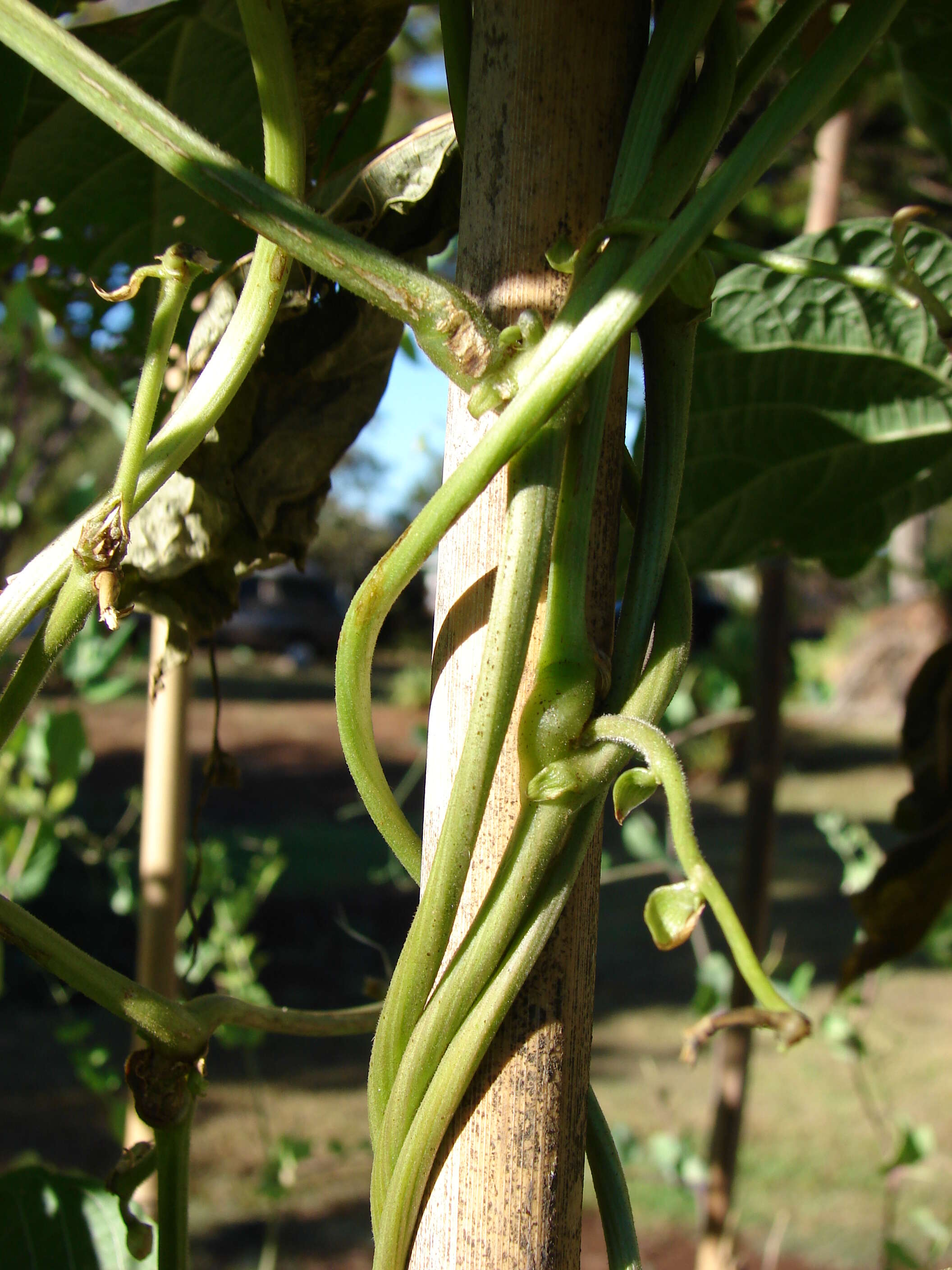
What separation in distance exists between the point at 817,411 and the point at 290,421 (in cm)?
36

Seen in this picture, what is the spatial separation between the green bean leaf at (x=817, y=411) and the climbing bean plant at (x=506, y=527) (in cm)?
27

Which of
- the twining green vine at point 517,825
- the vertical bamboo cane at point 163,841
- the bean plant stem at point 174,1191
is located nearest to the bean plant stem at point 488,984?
the twining green vine at point 517,825

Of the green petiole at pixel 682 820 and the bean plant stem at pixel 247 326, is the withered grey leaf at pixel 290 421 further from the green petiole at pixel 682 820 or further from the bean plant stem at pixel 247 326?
the green petiole at pixel 682 820

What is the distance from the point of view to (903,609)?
924 cm

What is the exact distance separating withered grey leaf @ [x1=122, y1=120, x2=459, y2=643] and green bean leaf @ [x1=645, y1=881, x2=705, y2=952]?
10.3 inches

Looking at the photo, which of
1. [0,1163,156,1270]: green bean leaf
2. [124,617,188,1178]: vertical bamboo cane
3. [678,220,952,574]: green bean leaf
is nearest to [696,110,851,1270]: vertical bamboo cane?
[678,220,952,574]: green bean leaf

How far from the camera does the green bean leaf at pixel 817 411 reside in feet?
2.01

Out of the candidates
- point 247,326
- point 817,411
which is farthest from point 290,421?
point 817,411

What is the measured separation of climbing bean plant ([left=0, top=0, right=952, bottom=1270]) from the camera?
294 mm

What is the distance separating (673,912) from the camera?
0.87 ft

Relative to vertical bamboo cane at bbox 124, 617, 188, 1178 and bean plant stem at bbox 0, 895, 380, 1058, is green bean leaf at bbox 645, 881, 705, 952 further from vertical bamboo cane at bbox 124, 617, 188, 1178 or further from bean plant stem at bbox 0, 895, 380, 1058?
vertical bamboo cane at bbox 124, 617, 188, 1178

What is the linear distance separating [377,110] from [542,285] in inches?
18.4

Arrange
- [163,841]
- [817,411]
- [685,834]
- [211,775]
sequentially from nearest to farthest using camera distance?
[685,834] → [211,775] → [817,411] → [163,841]

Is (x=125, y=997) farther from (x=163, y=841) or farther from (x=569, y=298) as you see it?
(x=163, y=841)
